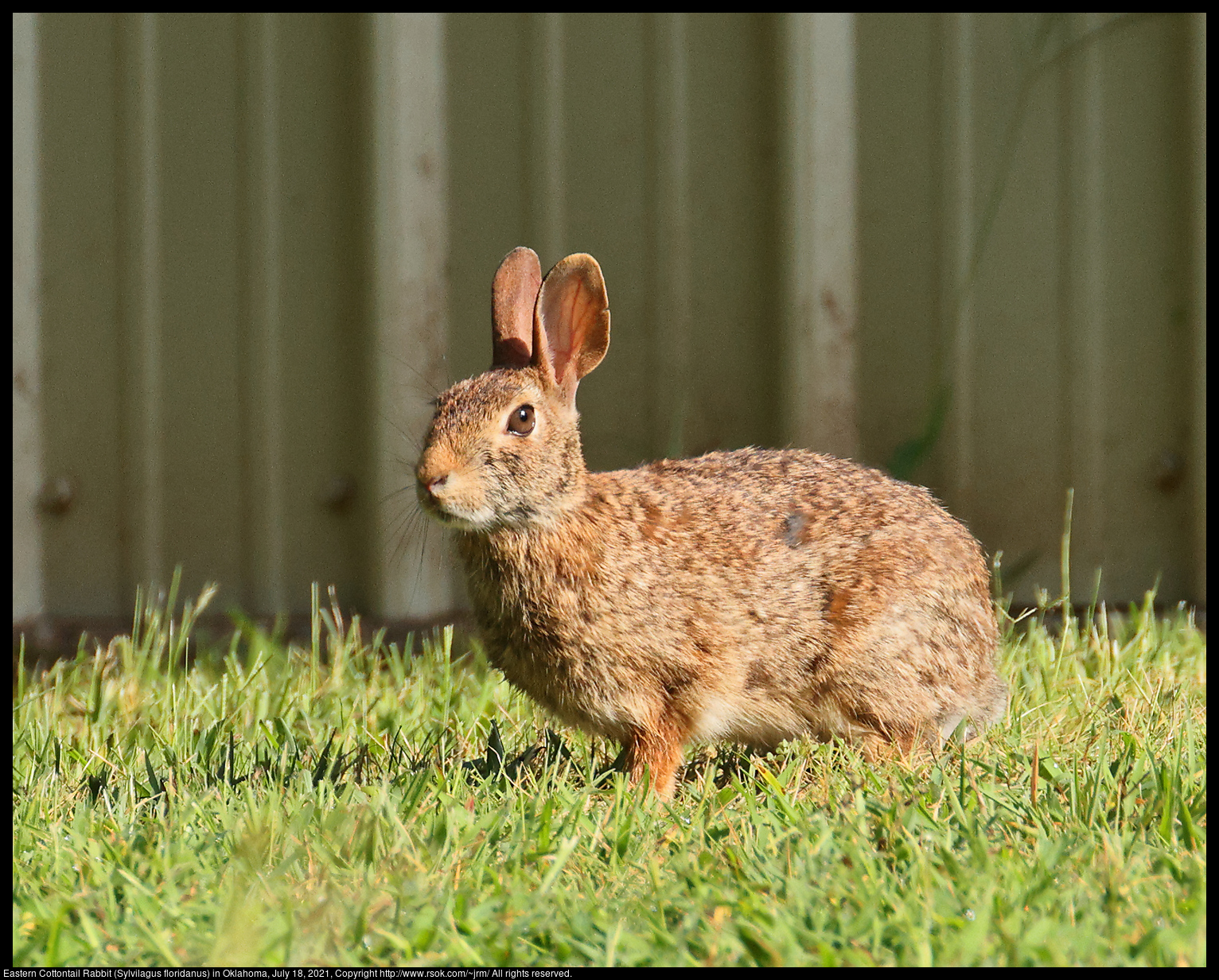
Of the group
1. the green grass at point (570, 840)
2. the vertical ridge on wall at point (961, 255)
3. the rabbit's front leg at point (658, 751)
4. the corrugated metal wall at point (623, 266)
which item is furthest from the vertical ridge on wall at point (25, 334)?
the vertical ridge on wall at point (961, 255)

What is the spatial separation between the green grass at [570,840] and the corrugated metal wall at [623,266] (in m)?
1.19

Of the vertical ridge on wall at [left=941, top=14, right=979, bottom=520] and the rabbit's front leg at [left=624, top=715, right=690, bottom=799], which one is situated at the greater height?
the vertical ridge on wall at [left=941, top=14, right=979, bottom=520]

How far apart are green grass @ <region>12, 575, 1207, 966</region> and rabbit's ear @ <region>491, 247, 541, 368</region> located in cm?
92

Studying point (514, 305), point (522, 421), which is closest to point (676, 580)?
point (522, 421)

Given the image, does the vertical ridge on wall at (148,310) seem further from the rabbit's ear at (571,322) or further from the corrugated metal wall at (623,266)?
the rabbit's ear at (571,322)

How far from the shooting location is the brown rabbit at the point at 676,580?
9.30ft

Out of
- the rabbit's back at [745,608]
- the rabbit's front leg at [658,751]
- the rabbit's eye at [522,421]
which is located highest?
the rabbit's eye at [522,421]

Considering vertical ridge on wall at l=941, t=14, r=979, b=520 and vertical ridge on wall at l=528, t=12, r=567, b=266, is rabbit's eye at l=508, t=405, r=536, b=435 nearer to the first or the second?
vertical ridge on wall at l=528, t=12, r=567, b=266

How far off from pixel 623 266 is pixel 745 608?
6.05 feet

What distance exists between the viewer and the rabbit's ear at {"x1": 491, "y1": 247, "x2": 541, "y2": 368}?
3.02 m

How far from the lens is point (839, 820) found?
2.29 metres

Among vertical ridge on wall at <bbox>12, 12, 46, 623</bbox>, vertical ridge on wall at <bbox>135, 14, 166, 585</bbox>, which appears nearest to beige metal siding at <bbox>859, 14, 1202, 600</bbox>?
vertical ridge on wall at <bbox>135, 14, 166, 585</bbox>

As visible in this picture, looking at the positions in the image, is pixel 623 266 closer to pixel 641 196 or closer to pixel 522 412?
pixel 641 196

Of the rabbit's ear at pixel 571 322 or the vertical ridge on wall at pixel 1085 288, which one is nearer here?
the rabbit's ear at pixel 571 322
